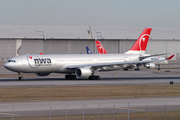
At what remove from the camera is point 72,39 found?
4579 inches

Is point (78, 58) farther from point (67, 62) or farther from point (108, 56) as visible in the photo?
point (108, 56)

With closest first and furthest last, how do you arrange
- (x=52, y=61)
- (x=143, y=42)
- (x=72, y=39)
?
(x=52, y=61) → (x=143, y=42) → (x=72, y=39)

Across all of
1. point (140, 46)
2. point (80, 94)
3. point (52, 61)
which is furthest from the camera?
point (140, 46)

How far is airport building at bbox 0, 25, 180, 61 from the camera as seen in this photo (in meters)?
111

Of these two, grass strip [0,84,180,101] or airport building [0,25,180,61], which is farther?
airport building [0,25,180,61]

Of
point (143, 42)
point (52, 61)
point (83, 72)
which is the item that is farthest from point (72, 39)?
point (83, 72)

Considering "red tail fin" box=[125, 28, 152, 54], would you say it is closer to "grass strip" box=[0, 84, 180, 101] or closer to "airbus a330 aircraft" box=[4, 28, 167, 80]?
"airbus a330 aircraft" box=[4, 28, 167, 80]

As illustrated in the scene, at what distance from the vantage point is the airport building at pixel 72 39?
111 meters

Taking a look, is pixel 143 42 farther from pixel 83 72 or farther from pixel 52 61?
pixel 52 61

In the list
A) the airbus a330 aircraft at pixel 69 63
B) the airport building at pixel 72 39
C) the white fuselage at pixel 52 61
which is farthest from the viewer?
the airport building at pixel 72 39

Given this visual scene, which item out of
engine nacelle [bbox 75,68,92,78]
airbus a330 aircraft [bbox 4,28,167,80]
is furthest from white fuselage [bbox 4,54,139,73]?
engine nacelle [bbox 75,68,92,78]

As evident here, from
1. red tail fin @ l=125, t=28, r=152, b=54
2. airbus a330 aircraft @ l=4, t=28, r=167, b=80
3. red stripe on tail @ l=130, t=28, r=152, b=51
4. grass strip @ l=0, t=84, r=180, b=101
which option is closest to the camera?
grass strip @ l=0, t=84, r=180, b=101

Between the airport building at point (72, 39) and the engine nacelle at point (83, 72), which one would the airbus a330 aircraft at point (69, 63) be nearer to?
the engine nacelle at point (83, 72)

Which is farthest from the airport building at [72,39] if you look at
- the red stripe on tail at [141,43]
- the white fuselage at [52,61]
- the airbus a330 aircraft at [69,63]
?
the white fuselage at [52,61]
